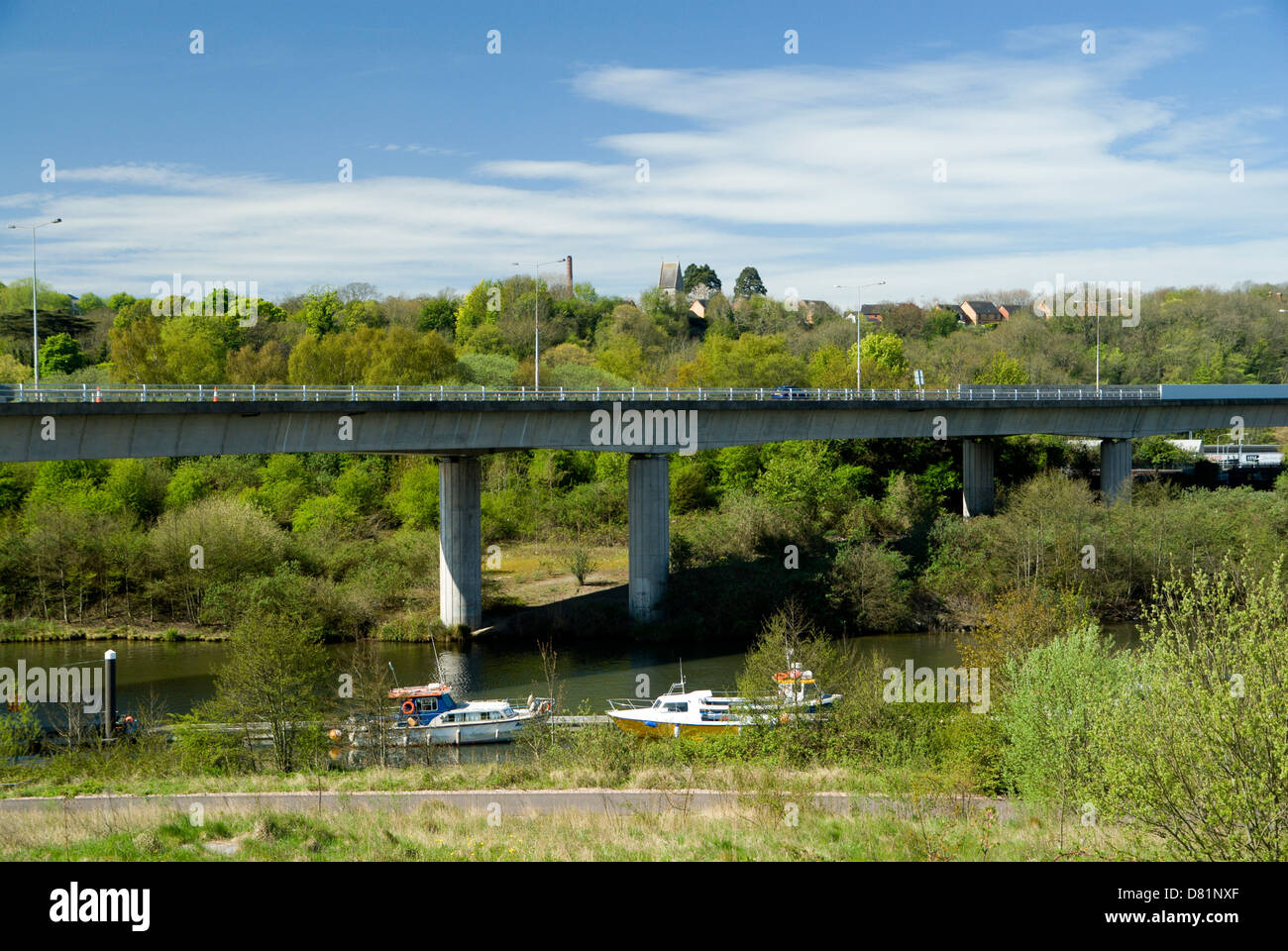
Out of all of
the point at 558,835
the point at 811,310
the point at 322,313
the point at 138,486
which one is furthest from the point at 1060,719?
Result: the point at 811,310

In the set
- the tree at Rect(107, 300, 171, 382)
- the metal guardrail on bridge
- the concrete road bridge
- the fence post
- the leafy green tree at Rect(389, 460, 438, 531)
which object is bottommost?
the fence post

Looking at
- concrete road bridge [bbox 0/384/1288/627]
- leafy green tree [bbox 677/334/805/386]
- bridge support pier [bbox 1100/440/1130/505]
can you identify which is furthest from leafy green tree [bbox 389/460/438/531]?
bridge support pier [bbox 1100/440/1130/505]

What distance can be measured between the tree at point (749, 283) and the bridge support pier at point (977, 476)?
410ft

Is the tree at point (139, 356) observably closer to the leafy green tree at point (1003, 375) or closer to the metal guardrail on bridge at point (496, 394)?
the metal guardrail on bridge at point (496, 394)

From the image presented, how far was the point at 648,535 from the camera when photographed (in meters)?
47.4

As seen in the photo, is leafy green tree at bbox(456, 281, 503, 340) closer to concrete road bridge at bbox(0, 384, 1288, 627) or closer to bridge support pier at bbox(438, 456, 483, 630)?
concrete road bridge at bbox(0, 384, 1288, 627)

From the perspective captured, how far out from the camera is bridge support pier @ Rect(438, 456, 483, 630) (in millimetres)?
47094

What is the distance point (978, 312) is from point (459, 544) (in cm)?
13438

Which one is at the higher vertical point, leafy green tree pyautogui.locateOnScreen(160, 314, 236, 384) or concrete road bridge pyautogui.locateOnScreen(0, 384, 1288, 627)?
leafy green tree pyautogui.locateOnScreen(160, 314, 236, 384)

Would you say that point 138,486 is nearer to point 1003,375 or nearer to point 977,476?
point 977,476

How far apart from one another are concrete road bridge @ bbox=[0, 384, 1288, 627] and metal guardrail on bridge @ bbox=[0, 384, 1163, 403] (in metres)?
0.13
